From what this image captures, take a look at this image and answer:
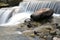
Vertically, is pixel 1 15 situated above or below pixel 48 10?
below

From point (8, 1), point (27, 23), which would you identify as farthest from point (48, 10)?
point (8, 1)

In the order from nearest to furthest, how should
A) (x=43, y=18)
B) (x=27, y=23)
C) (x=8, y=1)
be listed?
(x=27, y=23)
(x=43, y=18)
(x=8, y=1)

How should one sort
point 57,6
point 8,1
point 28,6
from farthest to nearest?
1. point 8,1
2. point 28,6
3. point 57,6

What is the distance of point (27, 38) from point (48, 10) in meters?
3.20

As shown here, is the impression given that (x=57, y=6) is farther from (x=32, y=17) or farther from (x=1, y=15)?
(x=1, y=15)

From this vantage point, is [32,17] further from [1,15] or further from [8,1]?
[8,1]

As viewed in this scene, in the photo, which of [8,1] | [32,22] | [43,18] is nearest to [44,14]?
[43,18]

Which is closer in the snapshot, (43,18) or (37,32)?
(37,32)

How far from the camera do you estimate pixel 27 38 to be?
5.27m

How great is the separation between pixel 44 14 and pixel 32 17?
0.59 meters

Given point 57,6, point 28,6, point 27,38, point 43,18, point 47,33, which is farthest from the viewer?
point 28,6

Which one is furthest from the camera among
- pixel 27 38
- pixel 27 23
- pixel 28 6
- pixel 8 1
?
pixel 8 1

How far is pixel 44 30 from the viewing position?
5.96 m

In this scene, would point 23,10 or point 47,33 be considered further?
point 23,10
